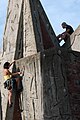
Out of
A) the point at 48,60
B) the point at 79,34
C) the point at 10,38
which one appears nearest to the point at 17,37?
the point at 10,38

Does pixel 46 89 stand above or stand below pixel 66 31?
below

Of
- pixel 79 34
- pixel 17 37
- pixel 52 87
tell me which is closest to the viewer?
pixel 52 87

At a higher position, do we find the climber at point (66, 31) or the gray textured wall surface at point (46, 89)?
the climber at point (66, 31)

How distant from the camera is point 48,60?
9.65 metres

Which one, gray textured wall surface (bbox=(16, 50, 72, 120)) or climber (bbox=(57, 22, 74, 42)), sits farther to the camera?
climber (bbox=(57, 22, 74, 42))

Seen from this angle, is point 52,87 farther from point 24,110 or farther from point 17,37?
point 17,37

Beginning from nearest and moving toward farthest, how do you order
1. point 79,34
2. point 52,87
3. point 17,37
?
point 52,87, point 79,34, point 17,37

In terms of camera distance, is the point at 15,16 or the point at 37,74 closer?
the point at 37,74

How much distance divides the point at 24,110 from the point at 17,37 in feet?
10.8

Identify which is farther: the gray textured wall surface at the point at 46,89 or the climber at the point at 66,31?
the climber at the point at 66,31

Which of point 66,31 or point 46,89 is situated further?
point 66,31

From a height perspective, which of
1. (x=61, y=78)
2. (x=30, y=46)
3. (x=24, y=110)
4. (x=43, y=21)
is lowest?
(x=24, y=110)

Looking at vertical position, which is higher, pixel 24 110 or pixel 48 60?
pixel 48 60

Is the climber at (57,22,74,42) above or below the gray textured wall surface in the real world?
above
